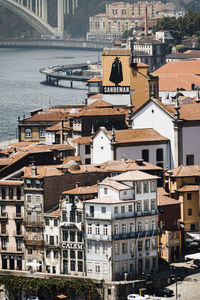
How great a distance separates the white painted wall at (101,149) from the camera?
68562 millimetres

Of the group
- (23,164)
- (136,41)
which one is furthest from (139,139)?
(136,41)

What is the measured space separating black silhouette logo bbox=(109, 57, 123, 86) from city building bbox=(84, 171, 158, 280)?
2791 cm

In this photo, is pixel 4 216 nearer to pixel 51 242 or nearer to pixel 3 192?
pixel 3 192

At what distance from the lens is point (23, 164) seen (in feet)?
219

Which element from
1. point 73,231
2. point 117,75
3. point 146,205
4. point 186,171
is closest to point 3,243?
point 73,231

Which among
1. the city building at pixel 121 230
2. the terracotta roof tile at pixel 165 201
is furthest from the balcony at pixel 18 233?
the terracotta roof tile at pixel 165 201

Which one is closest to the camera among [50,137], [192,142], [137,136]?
[137,136]

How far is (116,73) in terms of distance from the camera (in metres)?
85.1

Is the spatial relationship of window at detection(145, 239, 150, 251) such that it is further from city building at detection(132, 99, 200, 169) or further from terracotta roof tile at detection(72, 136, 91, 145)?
terracotta roof tile at detection(72, 136, 91, 145)

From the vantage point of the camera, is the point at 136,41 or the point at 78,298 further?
the point at 136,41

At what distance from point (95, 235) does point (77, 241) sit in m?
1.21

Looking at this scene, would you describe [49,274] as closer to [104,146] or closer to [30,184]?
[30,184]

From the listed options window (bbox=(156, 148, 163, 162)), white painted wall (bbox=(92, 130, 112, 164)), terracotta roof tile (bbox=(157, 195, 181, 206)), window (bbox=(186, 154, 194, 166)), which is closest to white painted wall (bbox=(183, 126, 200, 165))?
window (bbox=(186, 154, 194, 166))

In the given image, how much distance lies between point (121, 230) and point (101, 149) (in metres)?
13.7
